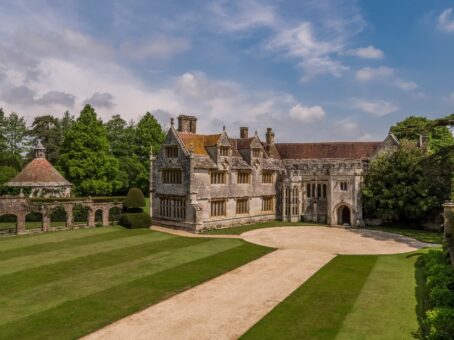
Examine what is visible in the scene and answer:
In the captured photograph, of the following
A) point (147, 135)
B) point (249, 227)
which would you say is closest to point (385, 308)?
point (249, 227)

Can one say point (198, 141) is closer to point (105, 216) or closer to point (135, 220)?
point (135, 220)

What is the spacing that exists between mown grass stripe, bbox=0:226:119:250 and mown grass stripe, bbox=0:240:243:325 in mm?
10331

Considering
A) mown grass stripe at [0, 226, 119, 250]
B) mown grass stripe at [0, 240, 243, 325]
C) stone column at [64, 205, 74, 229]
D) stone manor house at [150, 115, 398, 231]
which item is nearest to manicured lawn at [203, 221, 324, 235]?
stone manor house at [150, 115, 398, 231]

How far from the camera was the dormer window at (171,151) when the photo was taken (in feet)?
124

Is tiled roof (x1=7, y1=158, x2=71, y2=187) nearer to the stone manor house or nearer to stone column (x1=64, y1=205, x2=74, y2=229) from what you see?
stone column (x1=64, y1=205, x2=74, y2=229)

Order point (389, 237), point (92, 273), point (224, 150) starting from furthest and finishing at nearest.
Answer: point (224, 150) < point (389, 237) < point (92, 273)

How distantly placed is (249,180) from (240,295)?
81.0 feet

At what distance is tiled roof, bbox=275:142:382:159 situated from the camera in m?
46.4

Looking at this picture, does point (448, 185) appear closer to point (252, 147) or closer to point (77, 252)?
point (252, 147)

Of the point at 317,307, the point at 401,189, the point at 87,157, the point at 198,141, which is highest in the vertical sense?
the point at 198,141

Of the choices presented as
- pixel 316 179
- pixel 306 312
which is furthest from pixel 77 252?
pixel 316 179

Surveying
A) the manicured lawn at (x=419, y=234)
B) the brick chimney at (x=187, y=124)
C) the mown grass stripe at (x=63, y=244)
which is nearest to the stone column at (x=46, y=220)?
the mown grass stripe at (x=63, y=244)

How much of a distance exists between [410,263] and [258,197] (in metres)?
20.9

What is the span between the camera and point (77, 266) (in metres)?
21.9
